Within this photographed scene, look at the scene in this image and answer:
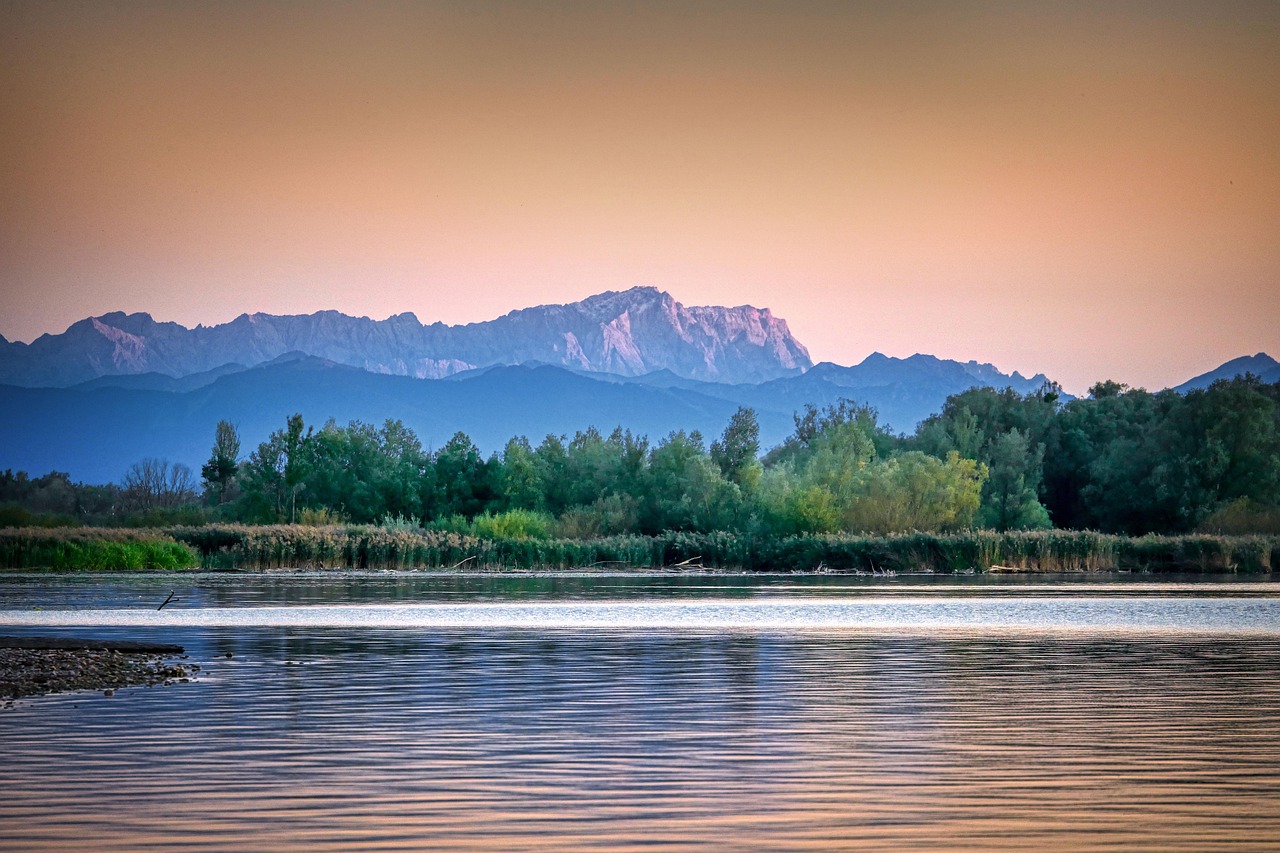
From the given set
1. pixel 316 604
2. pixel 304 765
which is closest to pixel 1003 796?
pixel 304 765

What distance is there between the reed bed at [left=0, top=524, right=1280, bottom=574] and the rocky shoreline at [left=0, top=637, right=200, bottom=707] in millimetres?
42830

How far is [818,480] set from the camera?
3799 inches

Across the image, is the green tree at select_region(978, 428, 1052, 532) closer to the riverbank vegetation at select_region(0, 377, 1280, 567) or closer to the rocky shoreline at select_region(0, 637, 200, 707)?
the riverbank vegetation at select_region(0, 377, 1280, 567)

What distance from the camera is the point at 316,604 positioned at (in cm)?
4478

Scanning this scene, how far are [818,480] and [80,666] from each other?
75.3 meters

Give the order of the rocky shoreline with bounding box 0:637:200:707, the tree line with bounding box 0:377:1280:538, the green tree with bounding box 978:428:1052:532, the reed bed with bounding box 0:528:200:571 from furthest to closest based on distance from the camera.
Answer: the green tree with bounding box 978:428:1052:532 → the tree line with bounding box 0:377:1280:538 → the reed bed with bounding box 0:528:200:571 → the rocky shoreline with bounding box 0:637:200:707

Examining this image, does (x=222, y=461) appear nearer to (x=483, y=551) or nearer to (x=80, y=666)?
(x=483, y=551)

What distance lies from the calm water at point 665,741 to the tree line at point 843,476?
5757cm

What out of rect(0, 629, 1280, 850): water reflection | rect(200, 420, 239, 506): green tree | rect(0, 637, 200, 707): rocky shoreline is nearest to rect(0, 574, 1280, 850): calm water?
rect(0, 629, 1280, 850): water reflection

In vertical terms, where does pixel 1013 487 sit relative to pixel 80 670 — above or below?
above

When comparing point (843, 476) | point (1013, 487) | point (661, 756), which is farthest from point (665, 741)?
point (1013, 487)

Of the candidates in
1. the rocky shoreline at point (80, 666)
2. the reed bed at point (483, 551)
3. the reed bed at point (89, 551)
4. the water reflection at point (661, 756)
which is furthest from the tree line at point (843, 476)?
the water reflection at point (661, 756)

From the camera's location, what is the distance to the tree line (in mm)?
92688

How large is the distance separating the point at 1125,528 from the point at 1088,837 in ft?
302
